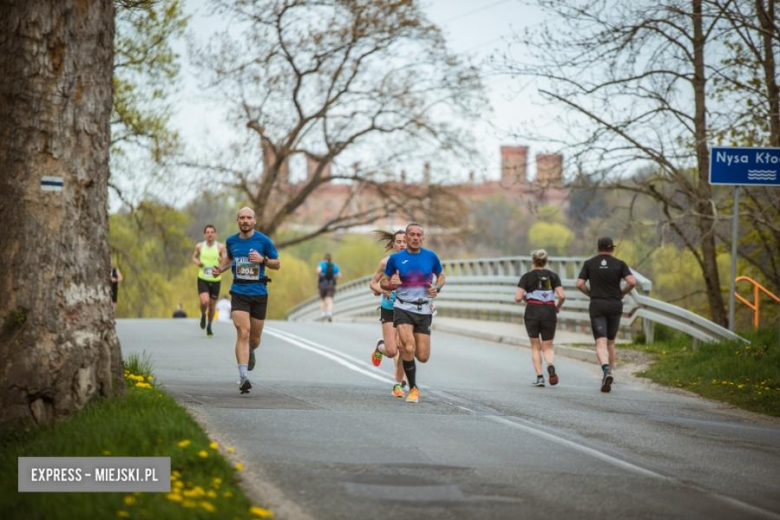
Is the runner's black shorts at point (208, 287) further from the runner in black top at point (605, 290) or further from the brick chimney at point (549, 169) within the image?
the runner in black top at point (605, 290)

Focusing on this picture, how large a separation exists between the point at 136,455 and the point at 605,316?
8094 mm

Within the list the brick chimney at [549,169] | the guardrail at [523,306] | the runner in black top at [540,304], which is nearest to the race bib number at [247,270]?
the runner in black top at [540,304]

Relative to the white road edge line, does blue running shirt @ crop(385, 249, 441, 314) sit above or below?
above

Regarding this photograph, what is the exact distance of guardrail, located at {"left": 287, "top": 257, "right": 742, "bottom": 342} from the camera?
16.5 m

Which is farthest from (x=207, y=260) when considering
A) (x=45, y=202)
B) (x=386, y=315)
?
(x=45, y=202)

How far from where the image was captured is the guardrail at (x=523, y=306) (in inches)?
651

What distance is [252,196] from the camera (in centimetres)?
3600

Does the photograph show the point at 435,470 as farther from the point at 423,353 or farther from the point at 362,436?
the point at 423,353

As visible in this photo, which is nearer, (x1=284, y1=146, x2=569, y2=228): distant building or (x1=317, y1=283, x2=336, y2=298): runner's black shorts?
(x1=284, y1=146, x2=569, y2=228): distant building

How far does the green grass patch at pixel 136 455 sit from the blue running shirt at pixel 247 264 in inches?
86.5

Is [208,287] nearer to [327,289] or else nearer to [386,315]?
[386,315]

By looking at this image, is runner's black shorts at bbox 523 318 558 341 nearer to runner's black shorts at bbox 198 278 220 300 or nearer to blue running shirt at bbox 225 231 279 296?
blue running shirt at bbox 225 231 279 296

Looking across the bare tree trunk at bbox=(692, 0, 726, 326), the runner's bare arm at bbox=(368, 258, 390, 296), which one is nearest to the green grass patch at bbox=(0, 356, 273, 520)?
the runner's bare arm at bbox=(368, 258, 390, 296)

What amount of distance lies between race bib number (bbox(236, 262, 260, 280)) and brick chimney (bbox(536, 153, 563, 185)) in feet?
34.5
